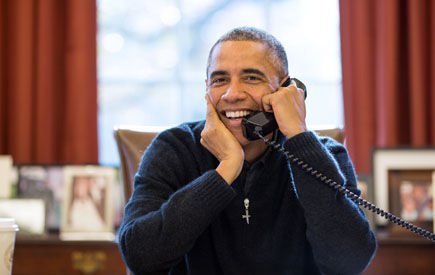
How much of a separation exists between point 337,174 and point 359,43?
155cm

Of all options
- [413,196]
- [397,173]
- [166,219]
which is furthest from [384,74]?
[166,219]

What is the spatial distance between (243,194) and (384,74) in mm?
1507

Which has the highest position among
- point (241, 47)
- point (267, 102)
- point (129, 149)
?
point (241, 47)

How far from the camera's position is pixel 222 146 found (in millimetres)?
1850

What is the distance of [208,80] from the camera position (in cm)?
195

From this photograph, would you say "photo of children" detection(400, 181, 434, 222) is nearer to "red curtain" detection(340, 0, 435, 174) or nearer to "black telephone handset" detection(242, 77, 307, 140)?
"red curtain" detection(340, 0, 435, 174)

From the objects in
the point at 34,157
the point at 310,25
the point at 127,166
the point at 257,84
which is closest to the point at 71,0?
the point at 34,157

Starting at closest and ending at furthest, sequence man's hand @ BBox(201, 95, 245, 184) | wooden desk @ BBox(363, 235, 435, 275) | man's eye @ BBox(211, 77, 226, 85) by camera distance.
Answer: man's hand @ BBox(201, 95, 245, 184), man's eye @ BBox(211, 77, 226, 85), wooden desk @ BBox(363, 235, 435, 275)

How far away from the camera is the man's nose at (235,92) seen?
1.86 meters

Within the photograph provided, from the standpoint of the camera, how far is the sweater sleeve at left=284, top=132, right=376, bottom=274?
1.75m

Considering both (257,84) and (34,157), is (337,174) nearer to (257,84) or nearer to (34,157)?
(257,84)

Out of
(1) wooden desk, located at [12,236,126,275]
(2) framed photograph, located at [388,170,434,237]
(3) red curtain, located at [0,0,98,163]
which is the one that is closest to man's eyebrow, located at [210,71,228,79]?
(1) wooden desk, located at [12,236,126,275]

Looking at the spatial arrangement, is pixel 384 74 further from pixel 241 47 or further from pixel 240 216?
pixel 240 216

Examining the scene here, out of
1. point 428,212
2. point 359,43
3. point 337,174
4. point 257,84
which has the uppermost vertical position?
point 359,43
